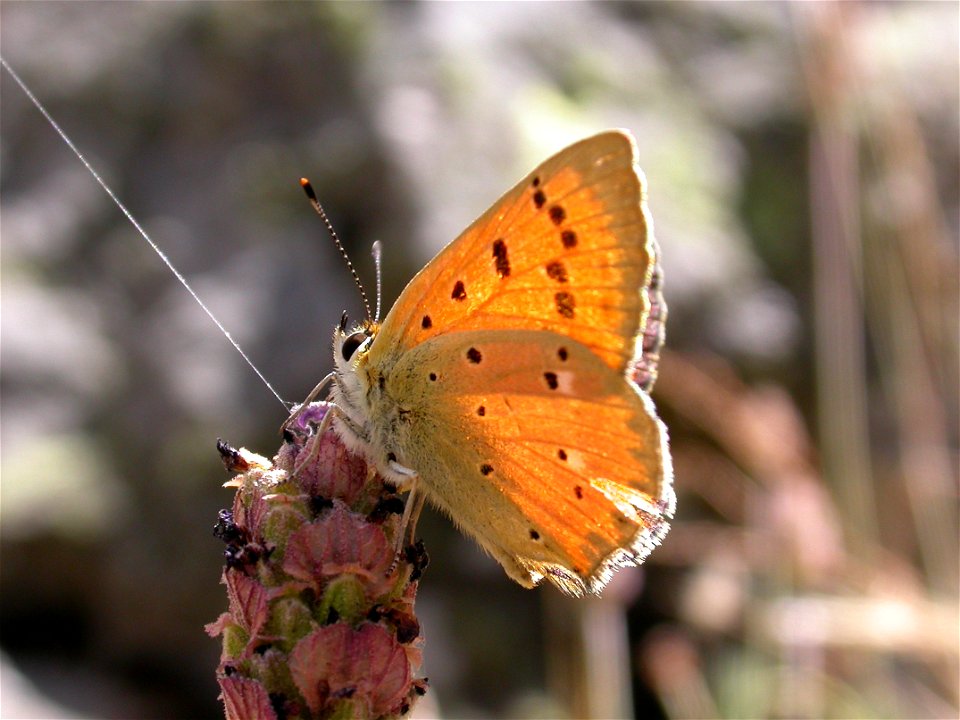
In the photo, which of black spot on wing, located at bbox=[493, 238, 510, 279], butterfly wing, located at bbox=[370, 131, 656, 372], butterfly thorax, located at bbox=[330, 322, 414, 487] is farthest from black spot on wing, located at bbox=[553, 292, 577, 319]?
butterfly thorax, located at bbox=[330, 322, 414, 487]

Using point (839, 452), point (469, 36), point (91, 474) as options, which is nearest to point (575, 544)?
point (839, 452)

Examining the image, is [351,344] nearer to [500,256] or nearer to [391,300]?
[500,256]

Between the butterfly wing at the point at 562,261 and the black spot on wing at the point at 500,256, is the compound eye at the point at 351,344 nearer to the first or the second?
the butterfly wing at the point at 562,261

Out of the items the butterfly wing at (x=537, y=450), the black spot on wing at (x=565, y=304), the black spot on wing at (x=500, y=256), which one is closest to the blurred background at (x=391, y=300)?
the butterfly wing at (x=537, y=450)

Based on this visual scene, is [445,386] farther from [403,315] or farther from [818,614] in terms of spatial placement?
[818,614]

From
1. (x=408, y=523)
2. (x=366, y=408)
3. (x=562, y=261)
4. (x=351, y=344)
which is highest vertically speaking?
(x=562, y=261)

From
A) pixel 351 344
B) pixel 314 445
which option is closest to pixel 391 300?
pixel 351 344
